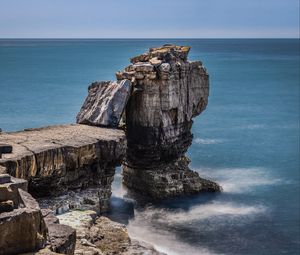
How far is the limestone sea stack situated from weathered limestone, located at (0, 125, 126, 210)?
5.54 meters

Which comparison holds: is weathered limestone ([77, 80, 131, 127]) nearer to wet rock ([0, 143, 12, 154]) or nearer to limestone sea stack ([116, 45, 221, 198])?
limestone sea stack ([116, 45, 221, 198])

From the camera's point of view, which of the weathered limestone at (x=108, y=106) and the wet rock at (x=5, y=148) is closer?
the wet rock at (x=5, y=148)

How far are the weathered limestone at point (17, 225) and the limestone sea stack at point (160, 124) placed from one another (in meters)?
29.2

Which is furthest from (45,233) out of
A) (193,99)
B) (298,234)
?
(193,99)

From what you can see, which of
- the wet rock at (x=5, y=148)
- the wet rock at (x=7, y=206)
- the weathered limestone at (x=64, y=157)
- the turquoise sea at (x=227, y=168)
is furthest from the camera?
the turquoise sea at (x=227, y=168)

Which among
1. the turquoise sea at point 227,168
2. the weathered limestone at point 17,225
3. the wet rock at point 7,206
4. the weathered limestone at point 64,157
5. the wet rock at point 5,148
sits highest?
the wet rock at point 7,206

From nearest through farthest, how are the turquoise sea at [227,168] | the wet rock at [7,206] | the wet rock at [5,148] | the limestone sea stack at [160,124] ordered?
the wet rock at [7,206], the wet rock at [5,148], the turquoise sea at [227,168], the limestone sea stack at [160,124]

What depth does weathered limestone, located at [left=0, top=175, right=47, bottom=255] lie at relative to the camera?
15344mm

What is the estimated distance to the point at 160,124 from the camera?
45.9 m

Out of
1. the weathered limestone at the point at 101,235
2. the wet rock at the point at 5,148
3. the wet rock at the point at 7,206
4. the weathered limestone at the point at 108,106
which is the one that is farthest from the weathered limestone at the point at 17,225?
the weathered limestone at the point at 108,106

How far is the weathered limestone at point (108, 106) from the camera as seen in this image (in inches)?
1689

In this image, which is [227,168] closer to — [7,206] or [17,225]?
[7,206]

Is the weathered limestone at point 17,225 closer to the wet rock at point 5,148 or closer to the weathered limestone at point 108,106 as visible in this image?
the wet rock at point 5,148

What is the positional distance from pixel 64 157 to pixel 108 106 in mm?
9460
